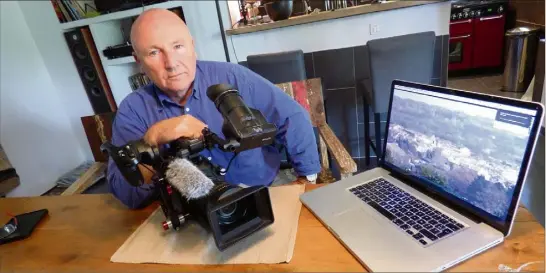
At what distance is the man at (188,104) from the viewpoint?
101 cm

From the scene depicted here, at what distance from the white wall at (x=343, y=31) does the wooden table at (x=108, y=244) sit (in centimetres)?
170

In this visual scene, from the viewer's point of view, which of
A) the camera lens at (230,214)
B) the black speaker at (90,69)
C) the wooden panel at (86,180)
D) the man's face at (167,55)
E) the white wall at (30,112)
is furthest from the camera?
the black speaker at (90,69)

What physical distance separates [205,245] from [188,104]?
557mm

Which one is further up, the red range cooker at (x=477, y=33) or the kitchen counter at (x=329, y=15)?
the kitchen counter at (x=329, y=15)

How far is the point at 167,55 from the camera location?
1018mm

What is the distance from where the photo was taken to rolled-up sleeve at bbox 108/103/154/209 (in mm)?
889

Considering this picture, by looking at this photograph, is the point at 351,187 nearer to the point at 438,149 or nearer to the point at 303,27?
the point at 438,149

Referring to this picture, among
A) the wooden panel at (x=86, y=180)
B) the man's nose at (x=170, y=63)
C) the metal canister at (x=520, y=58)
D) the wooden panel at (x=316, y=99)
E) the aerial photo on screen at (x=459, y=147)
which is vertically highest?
the man's nose at (x=170, y=63)

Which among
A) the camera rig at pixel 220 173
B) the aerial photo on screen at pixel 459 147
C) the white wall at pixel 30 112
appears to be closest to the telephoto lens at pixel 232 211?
the camera rig at pixel 220 173

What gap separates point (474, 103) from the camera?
2.03 feet

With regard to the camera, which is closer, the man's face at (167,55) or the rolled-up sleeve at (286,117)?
Result: the man's face at (167,55)

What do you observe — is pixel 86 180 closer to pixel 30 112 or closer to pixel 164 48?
pixel 164 48

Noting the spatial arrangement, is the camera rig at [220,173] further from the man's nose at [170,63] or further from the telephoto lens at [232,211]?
the man's nose at [170,63]

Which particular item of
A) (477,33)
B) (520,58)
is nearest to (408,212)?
(520,58)
